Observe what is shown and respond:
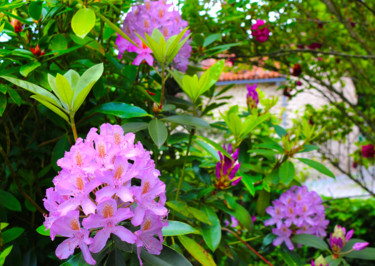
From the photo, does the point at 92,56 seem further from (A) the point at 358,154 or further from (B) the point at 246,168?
(A) the point at 358,154

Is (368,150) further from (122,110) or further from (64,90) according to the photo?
(64,90)

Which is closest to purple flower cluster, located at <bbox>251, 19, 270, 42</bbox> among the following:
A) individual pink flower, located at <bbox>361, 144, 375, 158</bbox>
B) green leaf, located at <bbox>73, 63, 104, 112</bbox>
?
green leaf, located at <bbox>73, 63, 104, 112</bbox>

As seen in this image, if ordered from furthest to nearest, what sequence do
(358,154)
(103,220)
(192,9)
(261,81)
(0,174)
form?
(261,81) → (358,154) → (192,9) → (0,174) → (103,220)

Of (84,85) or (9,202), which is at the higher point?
(84,85)

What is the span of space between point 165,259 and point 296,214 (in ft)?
2.64

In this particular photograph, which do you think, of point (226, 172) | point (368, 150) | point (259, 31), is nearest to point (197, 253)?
point (226, 172)

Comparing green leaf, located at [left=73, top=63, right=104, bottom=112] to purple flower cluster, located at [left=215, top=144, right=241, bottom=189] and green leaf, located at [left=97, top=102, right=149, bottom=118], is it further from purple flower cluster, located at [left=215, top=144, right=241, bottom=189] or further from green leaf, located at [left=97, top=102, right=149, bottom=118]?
purple flower cluster, located at [left=215, top=144, right=241, bottom=189]

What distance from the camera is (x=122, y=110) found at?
938mm

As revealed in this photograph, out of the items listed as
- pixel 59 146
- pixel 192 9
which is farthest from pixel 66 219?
pixel 192 9

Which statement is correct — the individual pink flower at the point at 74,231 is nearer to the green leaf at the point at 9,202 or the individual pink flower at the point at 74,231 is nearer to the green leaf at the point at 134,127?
the green leaf at the point at 134,127

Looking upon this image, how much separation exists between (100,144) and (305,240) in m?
0.99

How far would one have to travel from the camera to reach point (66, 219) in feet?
2.10

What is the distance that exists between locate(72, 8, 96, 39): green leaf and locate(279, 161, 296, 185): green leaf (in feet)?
2.69

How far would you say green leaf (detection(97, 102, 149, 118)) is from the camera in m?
0.91
